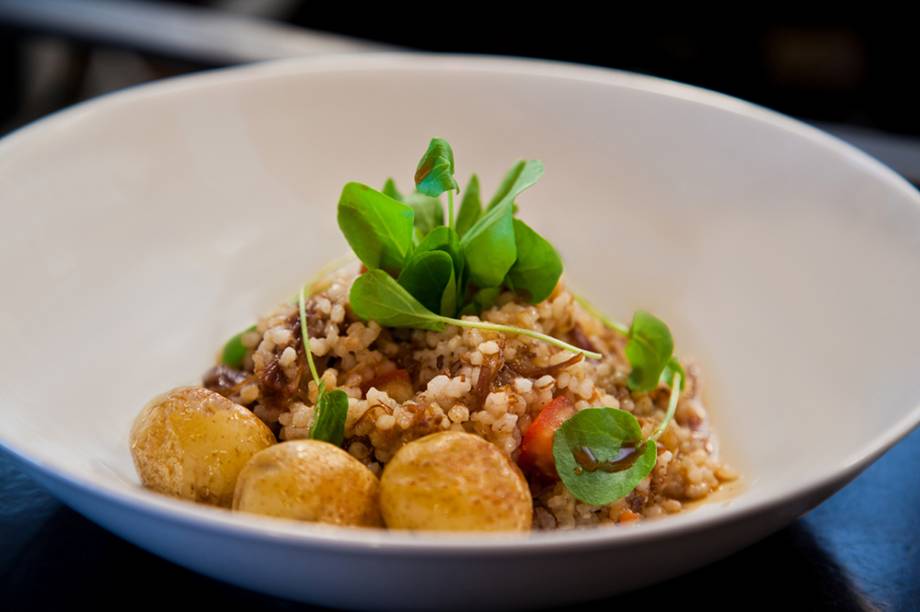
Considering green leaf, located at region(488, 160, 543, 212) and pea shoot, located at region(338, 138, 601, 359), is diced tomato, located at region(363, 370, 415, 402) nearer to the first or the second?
pea shoot, located at region(338, 138, 601, 359)

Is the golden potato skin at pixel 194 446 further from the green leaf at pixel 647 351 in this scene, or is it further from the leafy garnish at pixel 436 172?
the green leaf at pixel 647 351

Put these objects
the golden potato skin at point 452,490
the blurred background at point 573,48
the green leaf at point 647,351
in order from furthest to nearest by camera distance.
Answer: the blurred background at point 573,48, the green leaf at point 647,351, the golden potato skin at point 452,490

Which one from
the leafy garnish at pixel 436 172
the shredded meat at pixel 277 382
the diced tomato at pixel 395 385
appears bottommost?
the shredded meat at pixel 277 382

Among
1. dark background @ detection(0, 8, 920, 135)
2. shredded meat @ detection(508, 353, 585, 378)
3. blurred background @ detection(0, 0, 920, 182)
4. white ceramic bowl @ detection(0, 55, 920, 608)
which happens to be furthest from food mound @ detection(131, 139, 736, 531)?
dark background @ detection(0, 8, 920, 135)

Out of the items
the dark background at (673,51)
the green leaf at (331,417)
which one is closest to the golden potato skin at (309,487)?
the green leaf at (331,417)

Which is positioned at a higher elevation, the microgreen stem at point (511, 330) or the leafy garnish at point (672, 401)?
the microgreen stem at point (511, 330)

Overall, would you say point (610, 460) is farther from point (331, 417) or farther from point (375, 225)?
point (375, 225)

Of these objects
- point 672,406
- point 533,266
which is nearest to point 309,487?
point 533,266
